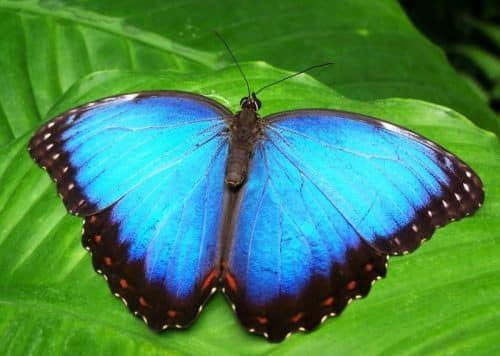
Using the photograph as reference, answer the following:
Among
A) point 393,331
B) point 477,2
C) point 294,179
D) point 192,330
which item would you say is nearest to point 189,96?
point 294,179

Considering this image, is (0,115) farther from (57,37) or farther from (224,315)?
(224,315)

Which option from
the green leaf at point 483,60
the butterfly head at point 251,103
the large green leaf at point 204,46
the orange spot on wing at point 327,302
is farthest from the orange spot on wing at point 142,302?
the green leaf at point 483,60

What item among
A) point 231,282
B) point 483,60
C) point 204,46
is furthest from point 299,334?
point 483,60

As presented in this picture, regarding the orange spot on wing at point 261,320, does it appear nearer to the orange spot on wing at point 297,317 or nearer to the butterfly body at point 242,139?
the orange spot on wing at point 297,317

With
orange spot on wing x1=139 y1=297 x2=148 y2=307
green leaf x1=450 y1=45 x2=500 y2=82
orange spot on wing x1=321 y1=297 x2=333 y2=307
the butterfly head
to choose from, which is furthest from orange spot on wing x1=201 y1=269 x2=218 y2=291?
green leaf x1=450 y1=45 x2=500 y2=82

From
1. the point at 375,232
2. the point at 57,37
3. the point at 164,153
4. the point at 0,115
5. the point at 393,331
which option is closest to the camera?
the point at 393,331

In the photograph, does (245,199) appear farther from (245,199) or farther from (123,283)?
(123,283)

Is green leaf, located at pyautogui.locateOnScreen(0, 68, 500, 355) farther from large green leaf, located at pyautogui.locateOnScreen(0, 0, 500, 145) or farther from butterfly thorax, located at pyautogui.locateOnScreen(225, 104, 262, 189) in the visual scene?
large green leaf, located at pyautogui.locateOnScreen(0, 0, 500, 145)
